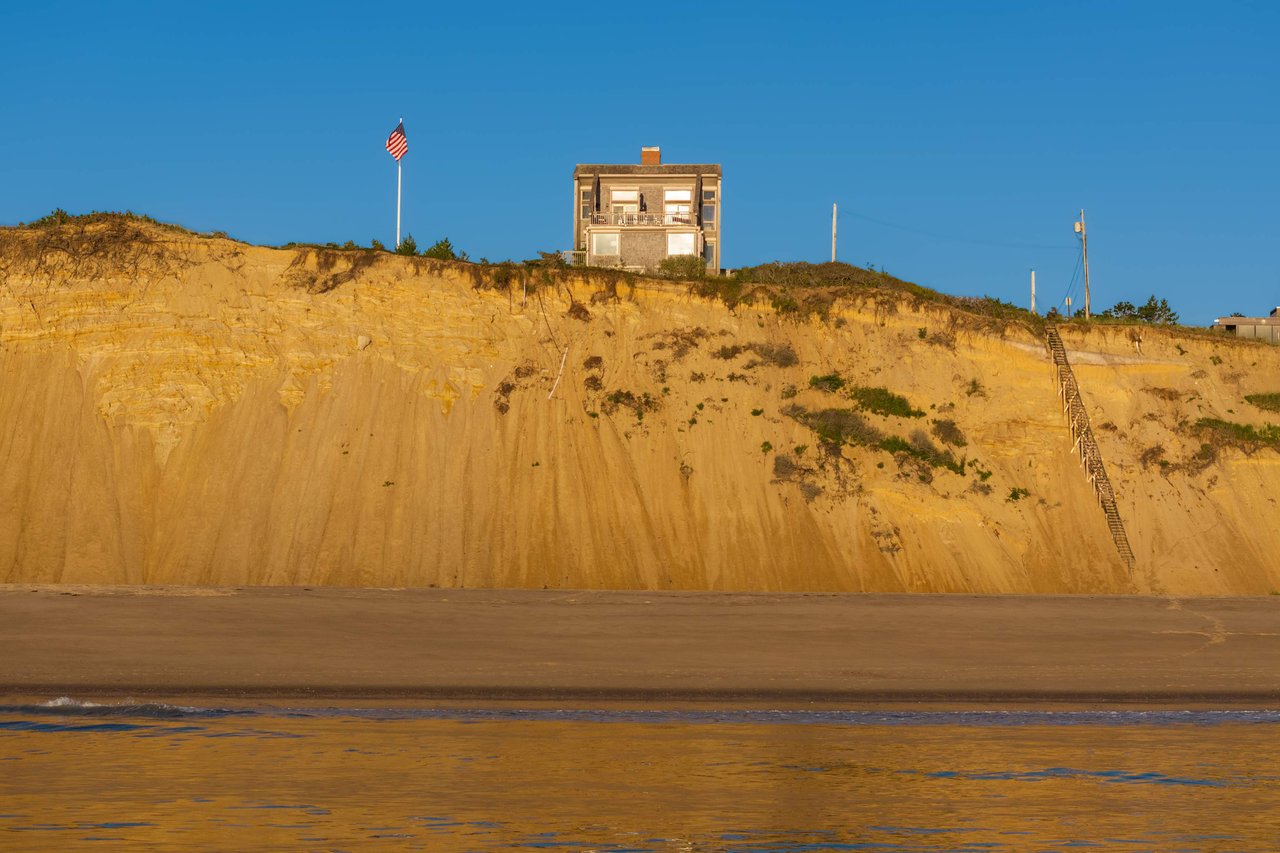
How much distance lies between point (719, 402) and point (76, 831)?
24.5 m

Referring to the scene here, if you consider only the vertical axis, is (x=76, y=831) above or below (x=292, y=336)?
below

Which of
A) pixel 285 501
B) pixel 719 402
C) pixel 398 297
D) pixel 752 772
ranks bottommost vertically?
pixel 752 772

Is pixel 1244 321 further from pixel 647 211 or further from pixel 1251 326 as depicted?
pixel 647 211

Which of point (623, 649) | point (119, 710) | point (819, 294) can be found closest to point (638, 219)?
point (819, 294)

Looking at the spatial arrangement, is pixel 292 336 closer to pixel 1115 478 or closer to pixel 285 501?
pixel 285 501

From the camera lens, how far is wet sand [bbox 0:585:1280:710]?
16.3 m

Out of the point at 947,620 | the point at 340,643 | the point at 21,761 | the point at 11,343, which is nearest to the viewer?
the point at 21,761

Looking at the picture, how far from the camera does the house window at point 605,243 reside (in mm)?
50188

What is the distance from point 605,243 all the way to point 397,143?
12.4 metres

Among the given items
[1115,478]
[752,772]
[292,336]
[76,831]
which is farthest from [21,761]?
[1115,478]

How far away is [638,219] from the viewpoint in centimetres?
5109

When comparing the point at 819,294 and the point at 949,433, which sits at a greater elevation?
the point at 819,294

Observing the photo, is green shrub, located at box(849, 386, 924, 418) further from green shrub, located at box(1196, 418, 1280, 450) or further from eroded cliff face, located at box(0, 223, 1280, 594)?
green shrub, located at box(1196, 418, 1280, 450)

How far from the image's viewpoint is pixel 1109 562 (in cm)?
2948
